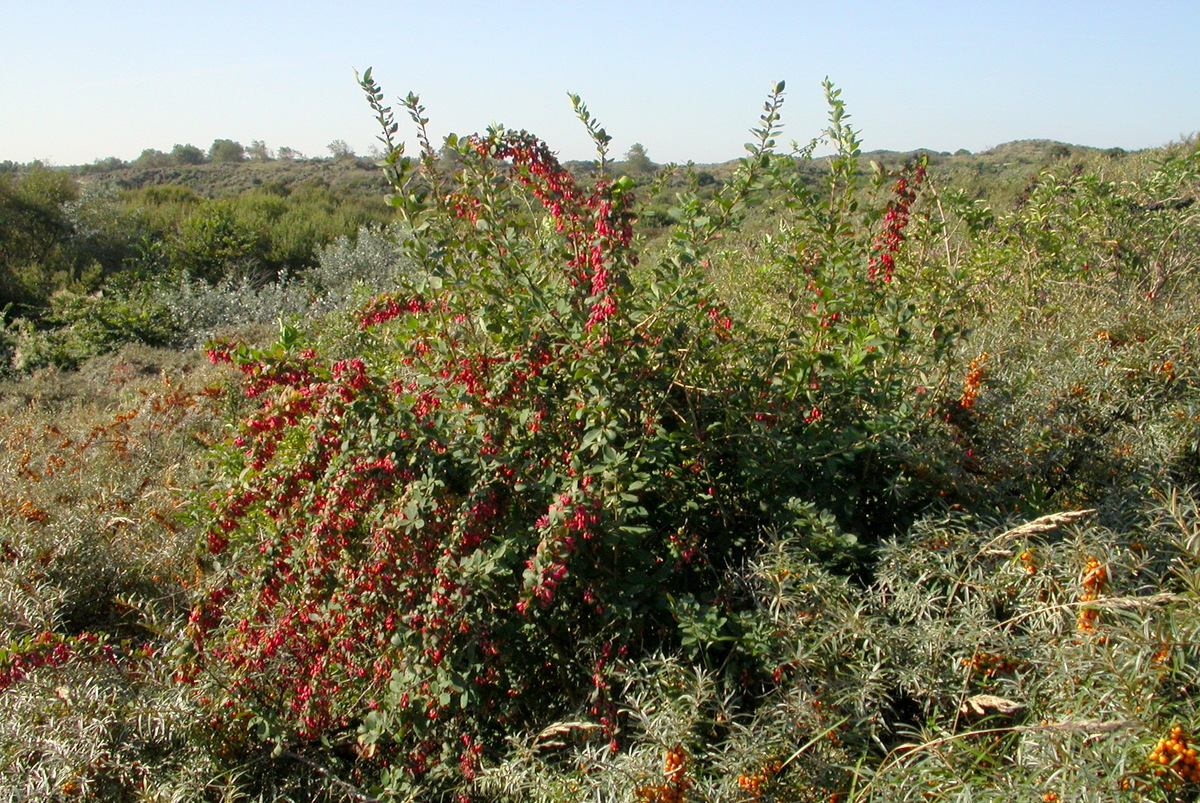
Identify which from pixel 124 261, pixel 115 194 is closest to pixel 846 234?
pixel 124 261

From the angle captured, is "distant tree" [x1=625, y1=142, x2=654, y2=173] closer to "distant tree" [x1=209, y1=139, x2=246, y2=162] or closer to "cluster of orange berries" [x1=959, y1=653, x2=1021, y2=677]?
"cluster of orange berries" [x1=959, y1=653, x2=1021, y2=677]

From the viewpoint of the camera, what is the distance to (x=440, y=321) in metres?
2.47

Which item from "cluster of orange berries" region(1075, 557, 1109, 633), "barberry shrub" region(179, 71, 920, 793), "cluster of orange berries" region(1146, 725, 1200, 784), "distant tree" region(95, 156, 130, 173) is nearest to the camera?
"cluster of orange berries" region(1146, 725, 1200, 784)

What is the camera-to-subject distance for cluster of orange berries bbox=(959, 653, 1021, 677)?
190 cm

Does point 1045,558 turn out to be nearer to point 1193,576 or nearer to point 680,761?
point 1193,576

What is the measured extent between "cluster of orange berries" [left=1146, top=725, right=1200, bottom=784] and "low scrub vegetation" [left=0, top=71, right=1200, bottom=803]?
0.04 meters

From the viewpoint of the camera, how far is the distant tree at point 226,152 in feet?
133

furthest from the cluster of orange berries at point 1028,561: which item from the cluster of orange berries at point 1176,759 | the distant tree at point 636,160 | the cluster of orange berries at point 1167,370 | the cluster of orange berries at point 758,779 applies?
the distant tree at point 636,160

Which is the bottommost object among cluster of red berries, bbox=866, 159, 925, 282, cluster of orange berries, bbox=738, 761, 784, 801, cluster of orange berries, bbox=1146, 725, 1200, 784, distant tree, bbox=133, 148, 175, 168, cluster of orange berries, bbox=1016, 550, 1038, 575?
cluster of orange berries, bbox=738, 761, 784, 801

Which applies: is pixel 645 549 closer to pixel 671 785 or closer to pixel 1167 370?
pixel 671 785

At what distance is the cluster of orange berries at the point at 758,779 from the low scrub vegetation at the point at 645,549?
0.04 feet

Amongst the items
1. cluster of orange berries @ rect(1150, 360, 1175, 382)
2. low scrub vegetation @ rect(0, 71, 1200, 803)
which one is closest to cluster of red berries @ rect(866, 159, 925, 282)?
low scrub vegetation @ rect(0, 71, 1200, 803)

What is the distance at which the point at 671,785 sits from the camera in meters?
1.80

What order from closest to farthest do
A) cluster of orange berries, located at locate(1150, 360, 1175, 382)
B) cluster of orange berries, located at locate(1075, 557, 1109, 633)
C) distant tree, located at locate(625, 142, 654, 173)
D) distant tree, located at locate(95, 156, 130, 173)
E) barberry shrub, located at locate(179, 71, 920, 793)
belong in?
1. cluster of orange berries, located at locate(1075, 557, 1109, 633)
2. barberry shrub, located at locate(179, 71, 920, 793)
3. cluster of orange berries, located at locate(1150, 360, 1175, 382)
4. distant tree, located at locate(625, 142, 654, 173)
5. distant tree, located at locate(95, 156, 130, 173)
